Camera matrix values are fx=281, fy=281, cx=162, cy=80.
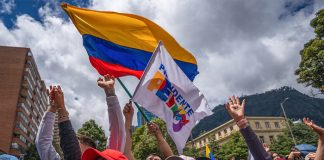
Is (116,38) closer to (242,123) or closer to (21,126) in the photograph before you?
(242,123)

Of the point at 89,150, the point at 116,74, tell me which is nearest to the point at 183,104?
the point at 116,74

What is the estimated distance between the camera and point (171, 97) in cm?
473

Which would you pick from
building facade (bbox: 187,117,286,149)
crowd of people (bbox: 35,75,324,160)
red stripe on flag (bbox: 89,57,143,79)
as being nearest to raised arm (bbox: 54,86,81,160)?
crowd of people (bbox: 35,75,324,160)

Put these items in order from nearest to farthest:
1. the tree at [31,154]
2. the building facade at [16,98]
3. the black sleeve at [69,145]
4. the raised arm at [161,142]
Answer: the black sleeve at [69,145] < the raised arm at [161,142] < the building facade at [16,98] < the tree at [31,154]

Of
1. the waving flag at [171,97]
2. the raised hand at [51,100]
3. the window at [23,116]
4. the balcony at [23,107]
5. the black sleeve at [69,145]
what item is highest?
the balcony at [23,107]

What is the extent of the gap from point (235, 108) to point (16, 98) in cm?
6003

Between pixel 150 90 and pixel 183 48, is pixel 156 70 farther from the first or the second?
pixel 183 48

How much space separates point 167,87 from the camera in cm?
473

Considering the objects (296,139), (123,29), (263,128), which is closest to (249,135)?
(123,29)

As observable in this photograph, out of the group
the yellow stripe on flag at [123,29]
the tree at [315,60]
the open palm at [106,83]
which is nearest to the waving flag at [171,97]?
the yellow stripe on flag at [123,29]

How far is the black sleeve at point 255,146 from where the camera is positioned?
195cm

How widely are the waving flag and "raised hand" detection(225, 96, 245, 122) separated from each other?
5.85 ft

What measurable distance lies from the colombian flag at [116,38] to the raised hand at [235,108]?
2.91m

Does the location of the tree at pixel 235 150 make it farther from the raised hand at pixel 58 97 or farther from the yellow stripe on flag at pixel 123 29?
the raised hand at pixel 58 97
